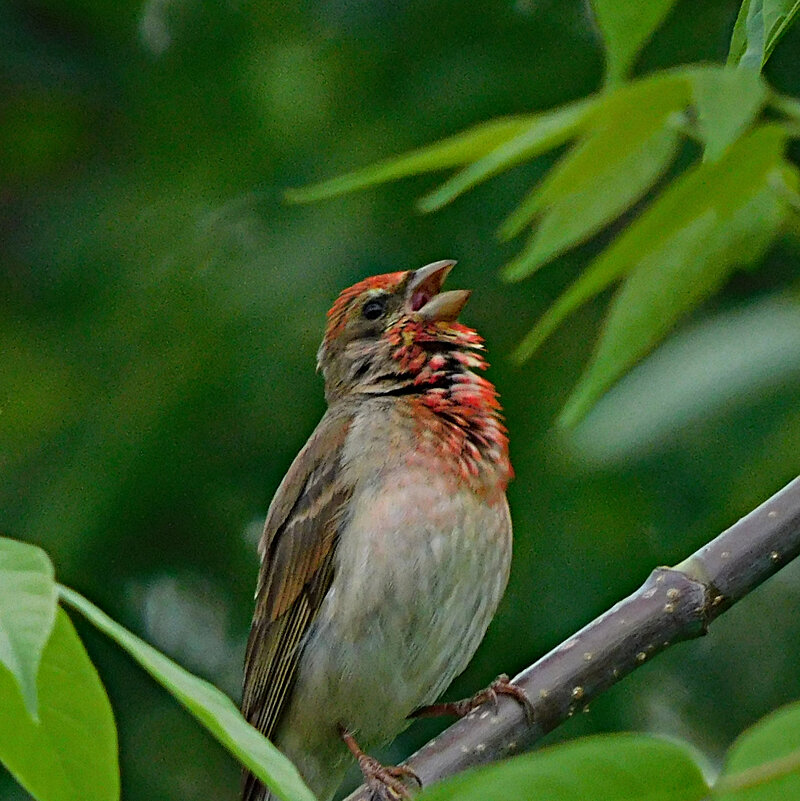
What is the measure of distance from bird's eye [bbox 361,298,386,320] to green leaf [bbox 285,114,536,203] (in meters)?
2.46

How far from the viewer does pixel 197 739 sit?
546 centimetres

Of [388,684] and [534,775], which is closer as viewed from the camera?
[534,775]

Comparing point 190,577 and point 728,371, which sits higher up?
point 190,577

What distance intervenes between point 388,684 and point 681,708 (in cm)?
192

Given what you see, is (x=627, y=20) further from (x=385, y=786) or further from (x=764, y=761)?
(x=385, y=786)

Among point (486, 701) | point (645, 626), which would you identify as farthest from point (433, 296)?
point (645, 626)

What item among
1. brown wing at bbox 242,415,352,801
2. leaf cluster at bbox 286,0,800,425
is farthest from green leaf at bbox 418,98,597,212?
brown wing at bbox 242,415,352,801

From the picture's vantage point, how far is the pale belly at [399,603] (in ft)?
11.9

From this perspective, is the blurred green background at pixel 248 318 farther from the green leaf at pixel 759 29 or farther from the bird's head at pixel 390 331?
the green leaf at pixel 759 29

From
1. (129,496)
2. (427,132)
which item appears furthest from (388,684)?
(427,132)

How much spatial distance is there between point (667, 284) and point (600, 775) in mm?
967

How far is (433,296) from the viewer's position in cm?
436

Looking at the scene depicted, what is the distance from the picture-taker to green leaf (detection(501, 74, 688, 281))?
1740 mm

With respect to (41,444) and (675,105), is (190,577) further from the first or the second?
(675,105)
